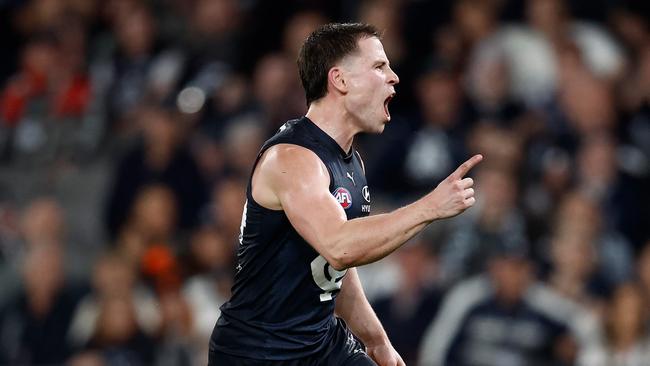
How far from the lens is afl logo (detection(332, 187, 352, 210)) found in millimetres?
4754

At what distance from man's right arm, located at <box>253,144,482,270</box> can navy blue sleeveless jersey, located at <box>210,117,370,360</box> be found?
0.12 metres

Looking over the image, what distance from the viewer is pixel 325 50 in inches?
195

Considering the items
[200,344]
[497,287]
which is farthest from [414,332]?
[200,344]

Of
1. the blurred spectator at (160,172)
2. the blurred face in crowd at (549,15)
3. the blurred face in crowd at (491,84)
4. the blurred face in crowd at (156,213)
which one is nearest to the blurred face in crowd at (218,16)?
the blurred spectator at (160,172)

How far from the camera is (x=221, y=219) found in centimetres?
955

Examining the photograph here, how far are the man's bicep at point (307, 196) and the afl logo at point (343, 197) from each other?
120mm

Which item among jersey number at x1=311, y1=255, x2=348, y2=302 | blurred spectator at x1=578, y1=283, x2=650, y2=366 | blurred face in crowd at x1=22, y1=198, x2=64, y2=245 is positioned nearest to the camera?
jersey number at x1=311, y1=255, x2=348, y2=302

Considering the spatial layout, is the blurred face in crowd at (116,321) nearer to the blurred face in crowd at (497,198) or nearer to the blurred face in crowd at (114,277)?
the blurred face in crowd at (114,277)

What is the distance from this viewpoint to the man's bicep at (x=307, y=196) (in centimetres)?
446

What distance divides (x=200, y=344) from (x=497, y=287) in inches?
84.9

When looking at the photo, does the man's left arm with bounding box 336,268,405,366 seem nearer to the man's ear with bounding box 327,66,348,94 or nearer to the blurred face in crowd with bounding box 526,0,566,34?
the man's ear with bounding box 327,66,348,94

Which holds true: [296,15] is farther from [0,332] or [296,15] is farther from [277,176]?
[277,176]

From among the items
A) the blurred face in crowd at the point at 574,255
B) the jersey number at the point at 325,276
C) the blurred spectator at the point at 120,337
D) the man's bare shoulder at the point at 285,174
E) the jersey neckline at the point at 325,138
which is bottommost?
the blurred spectator at the point at 120,337

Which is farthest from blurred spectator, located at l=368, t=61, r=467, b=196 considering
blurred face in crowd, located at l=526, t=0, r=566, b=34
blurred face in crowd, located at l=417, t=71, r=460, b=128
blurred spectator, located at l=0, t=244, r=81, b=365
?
blurred spectator, located at l=0, t=244, r=81, b=365
